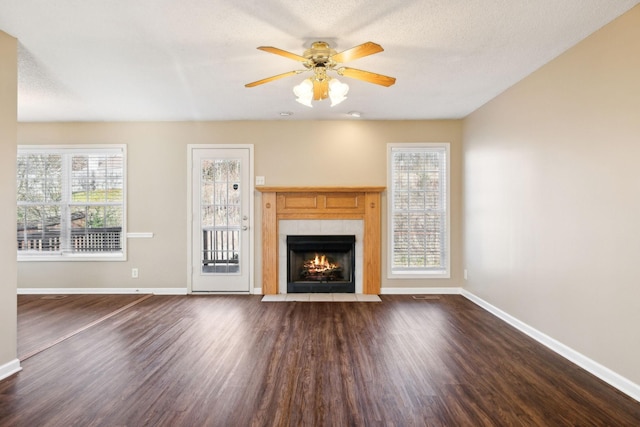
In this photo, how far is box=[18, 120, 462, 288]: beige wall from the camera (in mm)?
5074

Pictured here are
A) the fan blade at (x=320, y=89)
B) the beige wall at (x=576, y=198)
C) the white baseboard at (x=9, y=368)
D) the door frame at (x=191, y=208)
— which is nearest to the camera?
the beige wall at (x=576, y=198)

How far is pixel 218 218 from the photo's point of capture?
5.10 meters

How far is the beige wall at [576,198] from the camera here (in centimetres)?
233

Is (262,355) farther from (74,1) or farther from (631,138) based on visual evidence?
(631,138)

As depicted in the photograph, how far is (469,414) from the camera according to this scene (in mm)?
2041

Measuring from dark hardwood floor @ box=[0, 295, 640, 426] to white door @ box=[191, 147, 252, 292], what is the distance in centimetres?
124

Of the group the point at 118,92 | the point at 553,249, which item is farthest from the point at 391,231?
the point at 118,92

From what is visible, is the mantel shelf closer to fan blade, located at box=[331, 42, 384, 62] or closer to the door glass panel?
the door glass panel

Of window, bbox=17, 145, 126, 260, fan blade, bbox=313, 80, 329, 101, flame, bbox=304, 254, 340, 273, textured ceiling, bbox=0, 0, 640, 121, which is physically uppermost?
textured ceiling, bbox=0, 0, 640, 121

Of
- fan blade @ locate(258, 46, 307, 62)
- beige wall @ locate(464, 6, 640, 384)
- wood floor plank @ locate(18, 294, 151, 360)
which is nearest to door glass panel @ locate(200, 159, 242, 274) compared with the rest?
wood floor plank @ locate(18, 294, 151, 360)

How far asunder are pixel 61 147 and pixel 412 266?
17.9ft

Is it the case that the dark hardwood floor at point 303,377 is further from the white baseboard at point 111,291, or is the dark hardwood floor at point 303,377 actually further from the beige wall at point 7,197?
the white baseboard at point 111,291

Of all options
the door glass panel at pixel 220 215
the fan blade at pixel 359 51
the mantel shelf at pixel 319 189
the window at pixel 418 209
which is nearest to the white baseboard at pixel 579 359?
the window at pixel 418 209

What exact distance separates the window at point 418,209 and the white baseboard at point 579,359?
4.25ft
